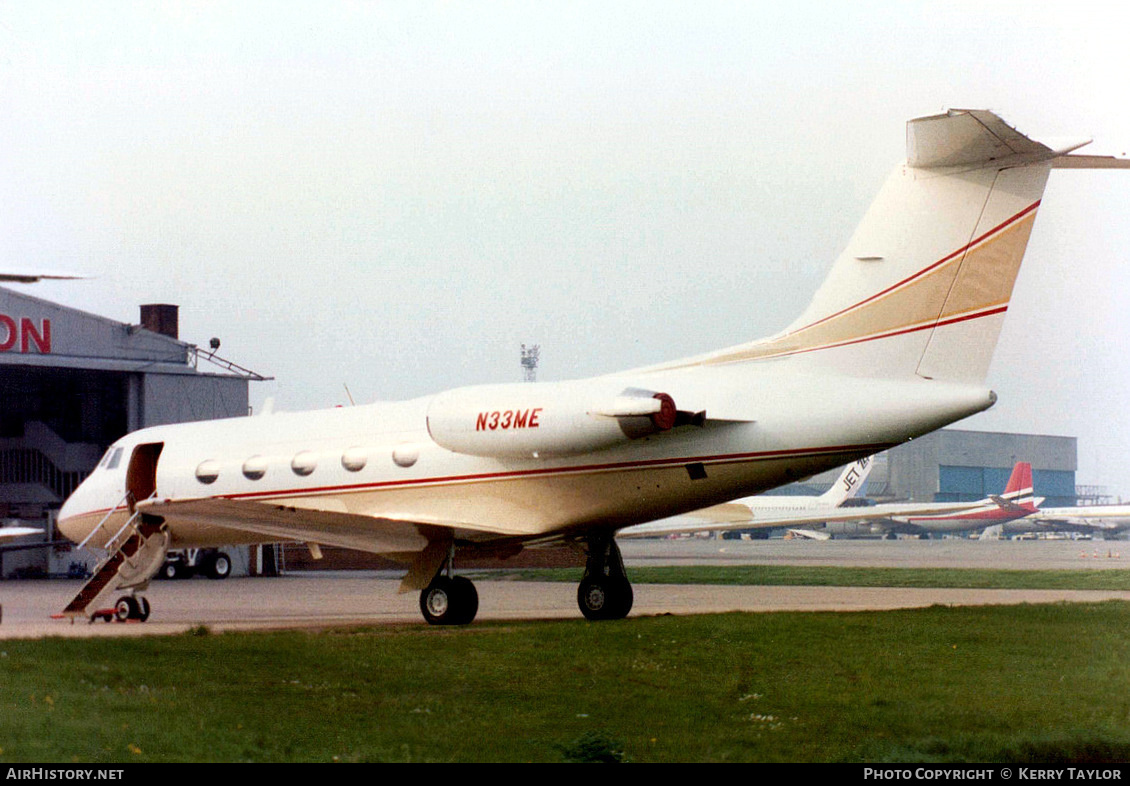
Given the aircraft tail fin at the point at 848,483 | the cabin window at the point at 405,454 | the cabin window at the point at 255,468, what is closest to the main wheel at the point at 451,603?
the cabin window at the point at 405,454

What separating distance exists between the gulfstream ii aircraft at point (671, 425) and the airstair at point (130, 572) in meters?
0.03

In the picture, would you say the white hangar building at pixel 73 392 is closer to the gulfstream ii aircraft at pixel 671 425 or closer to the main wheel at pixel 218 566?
the main wheel at pixel 218 566

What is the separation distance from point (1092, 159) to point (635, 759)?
32.3ft

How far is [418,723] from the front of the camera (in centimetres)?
877

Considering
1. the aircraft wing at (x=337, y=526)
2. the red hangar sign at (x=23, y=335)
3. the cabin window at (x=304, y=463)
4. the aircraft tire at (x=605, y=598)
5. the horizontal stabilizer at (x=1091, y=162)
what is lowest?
the aircraft tire at (x=605, y=598)

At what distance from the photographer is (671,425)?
15.2 metres

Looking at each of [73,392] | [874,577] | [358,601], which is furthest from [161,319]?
[874,577]

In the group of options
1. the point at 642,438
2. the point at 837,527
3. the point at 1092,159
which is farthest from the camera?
the point at 837,527

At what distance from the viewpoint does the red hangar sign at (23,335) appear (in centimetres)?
3412

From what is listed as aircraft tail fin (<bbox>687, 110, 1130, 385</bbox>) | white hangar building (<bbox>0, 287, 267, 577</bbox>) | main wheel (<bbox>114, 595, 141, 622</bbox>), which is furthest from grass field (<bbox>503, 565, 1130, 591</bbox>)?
main wheel (<bbox>114, 595, 141, 622</bbox>)

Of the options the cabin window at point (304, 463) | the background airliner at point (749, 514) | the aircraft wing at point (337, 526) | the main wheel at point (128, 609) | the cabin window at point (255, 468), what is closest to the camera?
the aircraft wing at point (337, 526)

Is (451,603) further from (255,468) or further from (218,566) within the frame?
(218,566)
